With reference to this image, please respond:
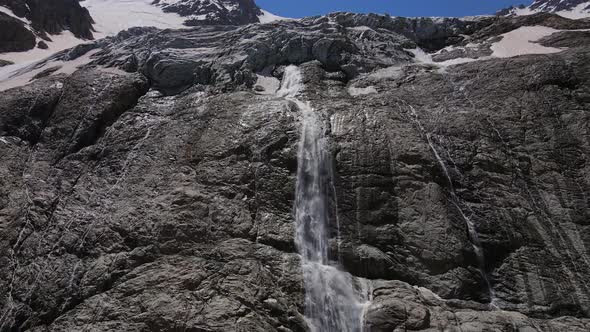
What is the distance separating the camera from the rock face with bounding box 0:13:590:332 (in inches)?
547

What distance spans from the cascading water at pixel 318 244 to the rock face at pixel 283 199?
1.16ft

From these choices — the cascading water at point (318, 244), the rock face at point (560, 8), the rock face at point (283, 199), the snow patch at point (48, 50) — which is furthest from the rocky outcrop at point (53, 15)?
the rock face at point (560, 8)

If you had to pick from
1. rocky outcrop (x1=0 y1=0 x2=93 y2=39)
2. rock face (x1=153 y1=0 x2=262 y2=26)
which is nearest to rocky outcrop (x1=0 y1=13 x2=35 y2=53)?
rocky outcrop (x1=0 y1=0 x2=93 y2=39)

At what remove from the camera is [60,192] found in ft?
58.2

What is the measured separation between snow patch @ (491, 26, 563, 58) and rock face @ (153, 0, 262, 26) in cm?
5582

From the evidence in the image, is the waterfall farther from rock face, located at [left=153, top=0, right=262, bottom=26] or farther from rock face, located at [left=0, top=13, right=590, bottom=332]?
rock face, located at [left=153, top=0, right=262, bottom=26]

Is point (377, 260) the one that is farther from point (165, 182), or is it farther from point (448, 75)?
point (448, 75)

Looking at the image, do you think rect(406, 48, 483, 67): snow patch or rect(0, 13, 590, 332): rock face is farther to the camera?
rect(406, 48, 483, 67): snow patch

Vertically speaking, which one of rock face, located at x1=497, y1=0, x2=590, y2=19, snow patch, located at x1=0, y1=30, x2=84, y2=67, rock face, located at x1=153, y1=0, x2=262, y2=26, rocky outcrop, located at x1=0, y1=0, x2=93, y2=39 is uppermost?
rock face, located at x1=497, y1=0, x2=590, y2=19

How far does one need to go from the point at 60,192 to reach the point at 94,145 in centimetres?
288

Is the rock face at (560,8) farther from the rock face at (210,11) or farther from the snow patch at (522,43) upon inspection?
the snow patch at (522,43)

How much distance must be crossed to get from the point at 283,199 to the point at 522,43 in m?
17.9

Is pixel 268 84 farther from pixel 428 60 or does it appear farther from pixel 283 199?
pixel 428 60

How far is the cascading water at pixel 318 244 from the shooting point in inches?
538
